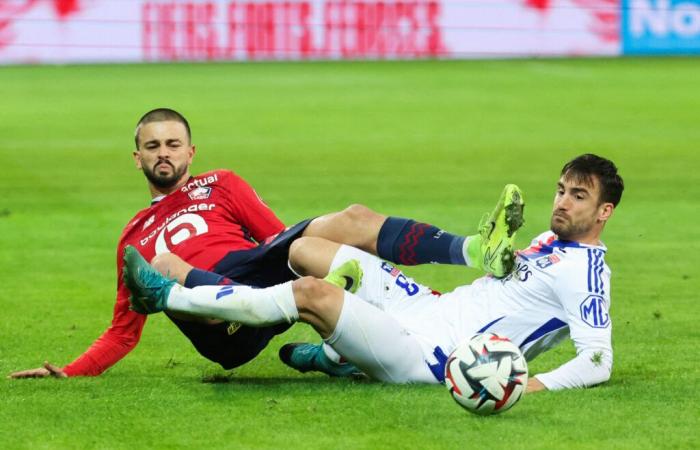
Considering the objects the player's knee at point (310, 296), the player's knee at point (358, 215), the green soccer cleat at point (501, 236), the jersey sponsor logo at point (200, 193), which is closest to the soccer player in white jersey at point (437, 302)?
the player's knee at point (310, 296)

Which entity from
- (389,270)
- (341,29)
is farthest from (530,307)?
(341,29)

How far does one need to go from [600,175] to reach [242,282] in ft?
6.73

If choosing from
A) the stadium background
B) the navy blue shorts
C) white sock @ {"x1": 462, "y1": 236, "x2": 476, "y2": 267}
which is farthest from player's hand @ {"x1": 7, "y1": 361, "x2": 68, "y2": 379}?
white sock @ {"x1": 462, "y1": 236, "x2": 476, "y2": 267}

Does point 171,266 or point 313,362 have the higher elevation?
point 171,266

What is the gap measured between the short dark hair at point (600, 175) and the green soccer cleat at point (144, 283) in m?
2.15

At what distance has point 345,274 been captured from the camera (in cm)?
723

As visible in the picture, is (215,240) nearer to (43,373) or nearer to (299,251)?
(299,251)

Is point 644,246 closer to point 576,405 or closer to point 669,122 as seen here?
point 576,405

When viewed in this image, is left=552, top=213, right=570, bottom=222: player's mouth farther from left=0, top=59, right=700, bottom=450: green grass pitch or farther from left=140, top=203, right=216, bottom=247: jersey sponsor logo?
left=140, top=203, right=216, bottom=247: jersey sponsor logo

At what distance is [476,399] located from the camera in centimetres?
650

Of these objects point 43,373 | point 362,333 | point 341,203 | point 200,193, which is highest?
point 200,193

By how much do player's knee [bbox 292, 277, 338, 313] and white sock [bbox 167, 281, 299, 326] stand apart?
3 centimetres

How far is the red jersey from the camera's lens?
8.02 meters

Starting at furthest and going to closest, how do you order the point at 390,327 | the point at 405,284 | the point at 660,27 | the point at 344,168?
the point at 660,27, the point at 344,168, the point at 405,284, the point at 390,327
